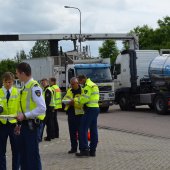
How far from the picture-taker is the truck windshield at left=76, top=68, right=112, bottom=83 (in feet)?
81.3

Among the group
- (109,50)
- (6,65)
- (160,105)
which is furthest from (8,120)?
(6,65)

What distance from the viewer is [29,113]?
257 inches

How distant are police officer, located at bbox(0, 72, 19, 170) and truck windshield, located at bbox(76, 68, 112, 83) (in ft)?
55.2

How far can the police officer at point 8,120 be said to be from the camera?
25.0 feet

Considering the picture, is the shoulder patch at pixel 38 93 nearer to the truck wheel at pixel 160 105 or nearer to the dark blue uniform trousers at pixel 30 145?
the dark blue uniform trousers at pixel 30 145

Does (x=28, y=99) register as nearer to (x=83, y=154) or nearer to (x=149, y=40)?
(x=83, y=154)

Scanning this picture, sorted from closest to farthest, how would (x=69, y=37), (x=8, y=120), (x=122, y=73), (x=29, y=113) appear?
(x=29, y=113) → (x=8, y=120) → (x=122, y=73) → (x=69, y=37)

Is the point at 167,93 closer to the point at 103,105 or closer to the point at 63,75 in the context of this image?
the point at 103,105

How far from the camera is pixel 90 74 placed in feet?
81.5

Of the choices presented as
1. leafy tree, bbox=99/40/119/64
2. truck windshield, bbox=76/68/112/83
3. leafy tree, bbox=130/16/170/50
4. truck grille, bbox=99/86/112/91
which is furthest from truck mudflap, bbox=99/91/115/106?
leafy tree, bbox=130/16/170/50

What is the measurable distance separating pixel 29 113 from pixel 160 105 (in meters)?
16.9

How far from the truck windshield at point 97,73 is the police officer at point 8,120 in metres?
16.8

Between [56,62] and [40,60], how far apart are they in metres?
2.16

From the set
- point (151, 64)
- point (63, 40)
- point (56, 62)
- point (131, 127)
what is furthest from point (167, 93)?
point (63, 40)
